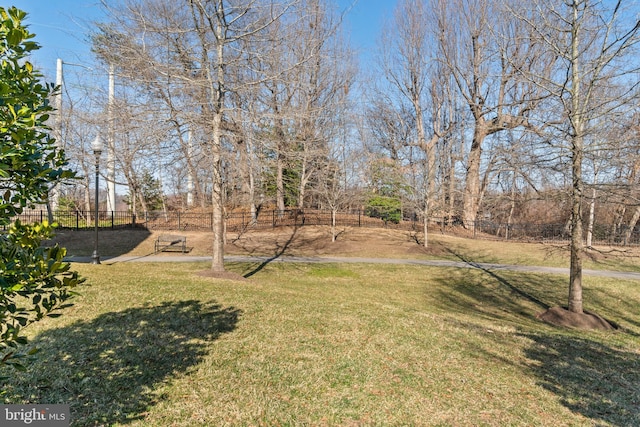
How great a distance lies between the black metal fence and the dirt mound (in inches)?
575

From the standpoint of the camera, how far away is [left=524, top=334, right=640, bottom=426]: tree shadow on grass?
3.41 m

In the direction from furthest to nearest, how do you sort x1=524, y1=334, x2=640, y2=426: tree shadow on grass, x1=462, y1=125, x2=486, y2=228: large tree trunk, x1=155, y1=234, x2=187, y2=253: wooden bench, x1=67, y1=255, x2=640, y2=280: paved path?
x1=462, y1=125, x2=486, y2=228: large tree trunk, x1=155, y1=234, x2=187, y2=253: wooden bench, x1=67, y1=255, x2=640, y2=280: paved path, x1=524, y1=334, x2=640, y2=426: tree shadow on grass

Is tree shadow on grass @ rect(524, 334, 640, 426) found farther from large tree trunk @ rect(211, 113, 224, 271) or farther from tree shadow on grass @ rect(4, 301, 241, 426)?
large tree trunk @ rect(211, 113, 224, 271)

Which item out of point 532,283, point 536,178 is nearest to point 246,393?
point 536,178

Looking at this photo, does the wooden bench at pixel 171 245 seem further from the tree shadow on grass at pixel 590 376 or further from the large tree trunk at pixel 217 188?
the tree shadow on grass at pixel 590 376

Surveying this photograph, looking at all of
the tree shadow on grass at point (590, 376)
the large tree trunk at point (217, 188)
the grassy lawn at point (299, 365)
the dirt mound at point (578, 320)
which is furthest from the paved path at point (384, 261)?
the tree shadow on grass at point (590, 376)

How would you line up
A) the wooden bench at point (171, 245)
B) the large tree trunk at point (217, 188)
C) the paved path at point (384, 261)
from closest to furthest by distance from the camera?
the large tree trunk at point (217, 188), the paved path at point (384, 261), the wooden bench at point (171, 245)

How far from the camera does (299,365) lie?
3.86 meters

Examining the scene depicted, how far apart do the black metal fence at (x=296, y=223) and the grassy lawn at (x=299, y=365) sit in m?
15.0

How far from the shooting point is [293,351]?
4.23 m

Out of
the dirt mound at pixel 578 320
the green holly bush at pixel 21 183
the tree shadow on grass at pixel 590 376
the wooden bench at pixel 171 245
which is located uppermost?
the green holly bush at pixel 21 183

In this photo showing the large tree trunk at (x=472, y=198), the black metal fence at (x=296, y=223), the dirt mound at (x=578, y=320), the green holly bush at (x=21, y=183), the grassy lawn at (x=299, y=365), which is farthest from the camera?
the large tree trunk at (x=472, y=198)

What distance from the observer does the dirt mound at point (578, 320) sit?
7.69m

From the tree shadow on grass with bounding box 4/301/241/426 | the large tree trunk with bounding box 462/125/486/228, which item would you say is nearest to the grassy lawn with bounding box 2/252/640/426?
the tree shadow on grass with bounding box 4/301/241/426
